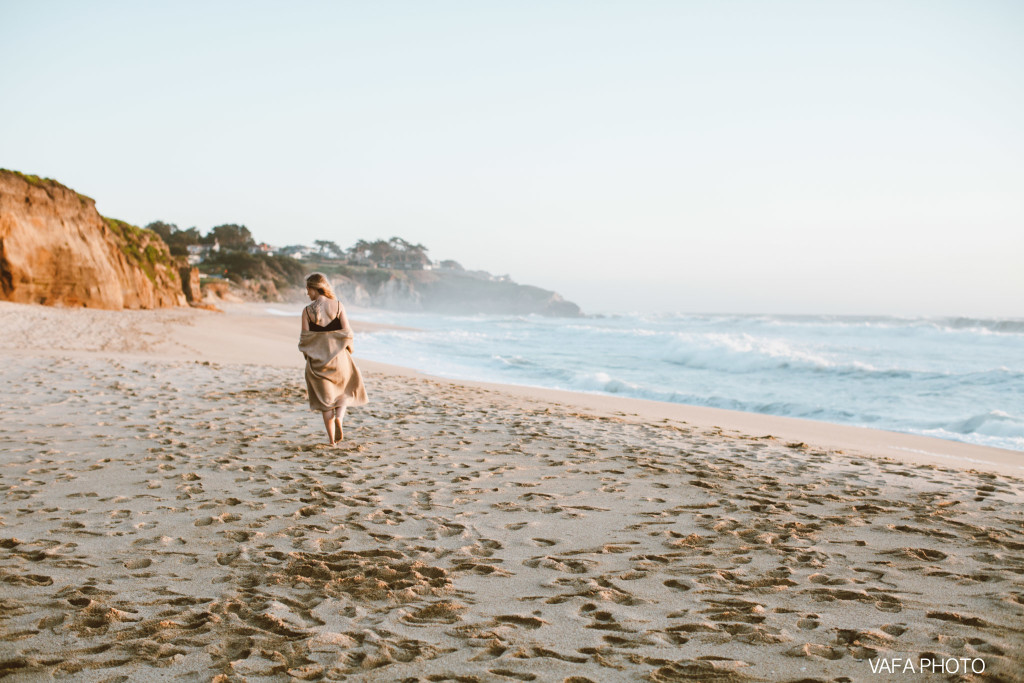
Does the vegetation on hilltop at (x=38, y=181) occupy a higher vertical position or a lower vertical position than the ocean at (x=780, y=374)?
higher

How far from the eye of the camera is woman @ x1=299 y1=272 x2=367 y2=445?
623 centimetres

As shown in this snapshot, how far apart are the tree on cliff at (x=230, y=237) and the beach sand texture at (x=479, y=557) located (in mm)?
86329

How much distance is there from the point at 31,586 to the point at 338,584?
1.48 m

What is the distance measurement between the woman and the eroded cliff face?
74.1 ft

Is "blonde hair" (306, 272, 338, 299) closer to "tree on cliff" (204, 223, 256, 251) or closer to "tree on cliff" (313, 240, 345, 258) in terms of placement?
"tree on cliff" (204, 223, 256, 251)

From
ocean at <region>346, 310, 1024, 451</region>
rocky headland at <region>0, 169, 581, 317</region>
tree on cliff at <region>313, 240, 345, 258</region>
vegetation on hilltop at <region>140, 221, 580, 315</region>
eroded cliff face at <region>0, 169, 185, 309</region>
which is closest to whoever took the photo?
ocean at <region>346, 310, 1024, 451</region>

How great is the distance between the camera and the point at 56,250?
23.7 meters

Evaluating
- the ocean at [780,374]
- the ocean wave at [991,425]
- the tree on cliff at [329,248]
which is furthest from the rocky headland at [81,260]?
the tree on cliff at [329,248]

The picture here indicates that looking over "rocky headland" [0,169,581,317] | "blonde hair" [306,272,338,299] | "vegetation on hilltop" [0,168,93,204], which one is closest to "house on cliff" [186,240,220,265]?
"rocky headland" [0,169,581,317]

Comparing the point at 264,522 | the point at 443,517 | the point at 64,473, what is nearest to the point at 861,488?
the point at 443,517

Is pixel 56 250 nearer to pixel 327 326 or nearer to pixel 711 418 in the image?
pixel 327 326

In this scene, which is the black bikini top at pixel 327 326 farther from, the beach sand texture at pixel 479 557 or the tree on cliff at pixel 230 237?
the tree on cliff at pixel 230 237

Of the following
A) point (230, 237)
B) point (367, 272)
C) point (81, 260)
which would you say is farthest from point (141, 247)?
point (367, 272)

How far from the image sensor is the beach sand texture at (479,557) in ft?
7.97
